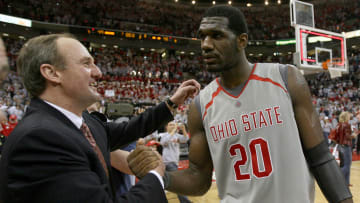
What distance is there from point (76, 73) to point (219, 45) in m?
0.86

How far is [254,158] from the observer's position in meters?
1.63

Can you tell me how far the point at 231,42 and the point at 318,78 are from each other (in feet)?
76.1

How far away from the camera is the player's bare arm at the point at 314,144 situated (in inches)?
59.7

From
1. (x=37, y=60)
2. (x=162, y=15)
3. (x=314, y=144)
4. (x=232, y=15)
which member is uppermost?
(x=162, y=15)

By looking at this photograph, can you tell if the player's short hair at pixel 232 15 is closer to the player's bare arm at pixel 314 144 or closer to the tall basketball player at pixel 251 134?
the tall basketball player at pixel 251 134

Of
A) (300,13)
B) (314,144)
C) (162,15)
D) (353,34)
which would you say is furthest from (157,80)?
(314,144)

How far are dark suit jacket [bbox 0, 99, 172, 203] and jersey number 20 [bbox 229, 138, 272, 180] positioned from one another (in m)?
0.55

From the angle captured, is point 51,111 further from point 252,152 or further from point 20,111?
point 20,111

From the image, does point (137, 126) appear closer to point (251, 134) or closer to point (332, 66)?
point (251, 134)

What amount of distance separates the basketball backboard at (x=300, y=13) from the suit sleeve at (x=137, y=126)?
6705 mm

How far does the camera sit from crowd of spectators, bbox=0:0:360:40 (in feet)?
66.7

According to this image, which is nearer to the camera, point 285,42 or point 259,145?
point 259,145

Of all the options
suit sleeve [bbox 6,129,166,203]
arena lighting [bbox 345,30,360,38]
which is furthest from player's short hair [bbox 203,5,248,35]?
arena lighting [bbox 345,30,360,38]

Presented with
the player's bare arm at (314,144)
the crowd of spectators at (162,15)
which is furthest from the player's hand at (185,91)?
the crowd of spectators at (162,15)
